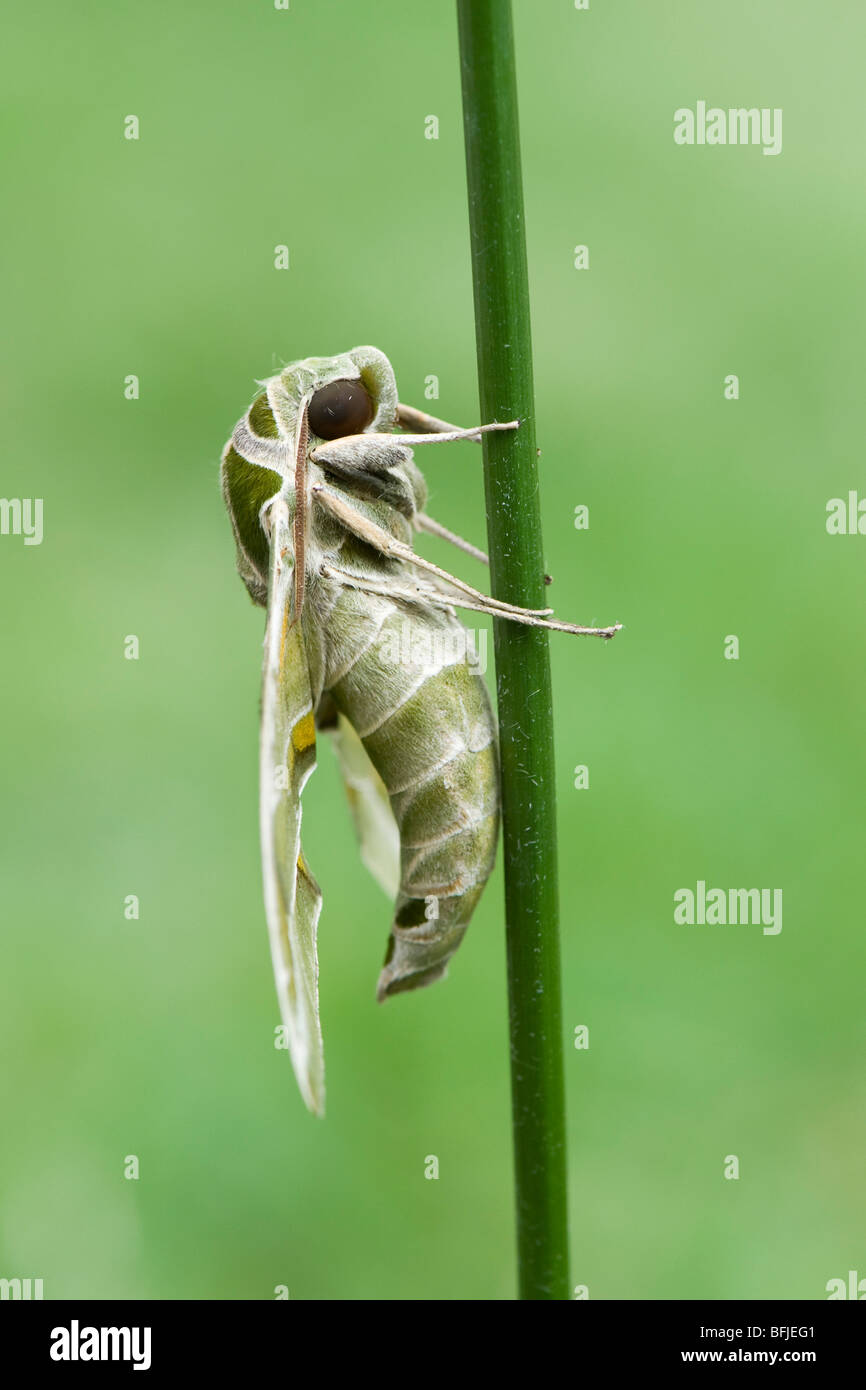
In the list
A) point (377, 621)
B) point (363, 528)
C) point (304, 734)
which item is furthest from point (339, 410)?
point (304, 734)

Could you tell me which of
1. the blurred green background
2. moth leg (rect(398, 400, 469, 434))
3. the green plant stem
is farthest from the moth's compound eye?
the blurred green background

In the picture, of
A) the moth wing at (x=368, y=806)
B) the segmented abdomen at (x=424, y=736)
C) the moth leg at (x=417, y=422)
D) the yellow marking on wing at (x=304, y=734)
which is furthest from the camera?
the moth wing at (x=368, y=806)

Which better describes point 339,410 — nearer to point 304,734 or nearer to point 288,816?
point 304,734

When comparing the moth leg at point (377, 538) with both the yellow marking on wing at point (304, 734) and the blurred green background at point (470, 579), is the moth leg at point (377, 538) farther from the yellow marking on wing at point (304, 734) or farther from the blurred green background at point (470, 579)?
the blurred green background at point (470, 579)

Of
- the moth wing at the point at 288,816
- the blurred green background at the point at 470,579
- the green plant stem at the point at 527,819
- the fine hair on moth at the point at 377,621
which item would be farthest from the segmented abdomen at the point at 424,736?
the blurred green background at the point at 470,579

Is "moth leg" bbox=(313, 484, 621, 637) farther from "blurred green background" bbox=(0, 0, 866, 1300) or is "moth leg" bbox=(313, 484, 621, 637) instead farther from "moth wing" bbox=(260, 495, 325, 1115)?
"blurred green background" bbox=(0, 0, 866, 1300)

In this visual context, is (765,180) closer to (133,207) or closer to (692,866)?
(133,207)
